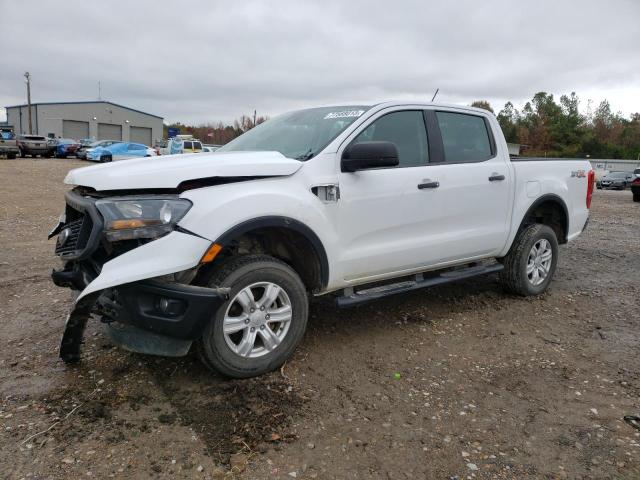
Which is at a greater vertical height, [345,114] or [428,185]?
[345,114]

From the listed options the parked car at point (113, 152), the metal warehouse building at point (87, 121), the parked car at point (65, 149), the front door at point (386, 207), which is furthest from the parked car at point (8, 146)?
the metal warehouse building at point (87, 121)

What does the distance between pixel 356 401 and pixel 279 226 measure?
3.87 feet

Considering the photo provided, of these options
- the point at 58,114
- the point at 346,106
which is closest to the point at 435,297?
the point at 346,106

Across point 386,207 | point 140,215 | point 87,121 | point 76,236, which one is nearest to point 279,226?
point 140,215

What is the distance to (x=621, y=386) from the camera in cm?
349

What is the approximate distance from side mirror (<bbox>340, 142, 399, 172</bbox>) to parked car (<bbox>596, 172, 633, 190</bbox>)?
36367 millimetres

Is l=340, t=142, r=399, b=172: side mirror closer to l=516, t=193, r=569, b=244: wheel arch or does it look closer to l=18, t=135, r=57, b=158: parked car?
l=516, t=193, r=569, b=244: wheel arch

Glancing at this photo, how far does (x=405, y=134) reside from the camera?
4.25 metres

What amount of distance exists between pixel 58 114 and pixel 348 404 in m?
67.5

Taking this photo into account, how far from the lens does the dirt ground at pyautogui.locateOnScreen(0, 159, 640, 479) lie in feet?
8.47

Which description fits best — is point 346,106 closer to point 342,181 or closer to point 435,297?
point 342,181

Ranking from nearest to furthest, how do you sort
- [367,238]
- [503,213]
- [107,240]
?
[107,240], [367,238], [503,213]

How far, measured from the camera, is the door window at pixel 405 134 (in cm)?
409

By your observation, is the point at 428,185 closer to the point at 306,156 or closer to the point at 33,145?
the point at 306,156
